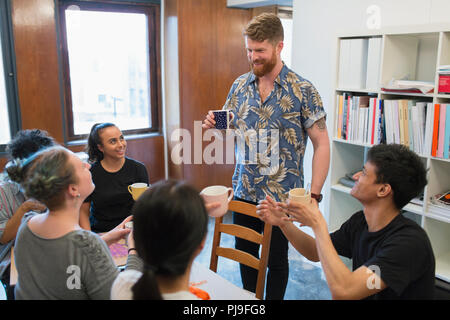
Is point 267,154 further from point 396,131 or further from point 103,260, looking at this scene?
point 103,260

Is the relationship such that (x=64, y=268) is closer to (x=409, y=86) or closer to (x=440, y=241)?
(x=409, y=86)

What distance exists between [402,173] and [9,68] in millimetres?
3054

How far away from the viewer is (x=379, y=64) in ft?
8.16

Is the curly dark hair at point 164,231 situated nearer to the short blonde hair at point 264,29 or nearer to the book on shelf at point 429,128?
the short blonde hair at point 264,29

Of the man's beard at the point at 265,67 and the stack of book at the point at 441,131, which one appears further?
the stack of book at the point at 441,131

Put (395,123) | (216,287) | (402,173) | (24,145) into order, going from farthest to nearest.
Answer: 1. (395,123)
2. (24,145)
3. (216,287)
4. (402,173)

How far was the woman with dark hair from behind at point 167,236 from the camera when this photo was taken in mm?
975

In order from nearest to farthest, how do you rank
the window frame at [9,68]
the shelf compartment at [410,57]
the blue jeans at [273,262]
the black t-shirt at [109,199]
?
the blue jeans at [273,262], the black t-shirt at [109,199], the shelf compartment at [410,57], the window frame at [9,68]

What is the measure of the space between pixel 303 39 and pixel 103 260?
2722mm

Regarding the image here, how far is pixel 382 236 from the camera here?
1.40m

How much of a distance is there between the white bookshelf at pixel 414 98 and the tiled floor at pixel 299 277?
0.44 meters

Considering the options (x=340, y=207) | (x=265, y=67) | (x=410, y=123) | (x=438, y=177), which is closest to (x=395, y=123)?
(x=410, y=123)

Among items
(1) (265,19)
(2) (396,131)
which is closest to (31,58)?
(1) (265,19)

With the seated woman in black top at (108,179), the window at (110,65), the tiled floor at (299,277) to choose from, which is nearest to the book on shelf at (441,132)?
the tiled floor at (299,277)
